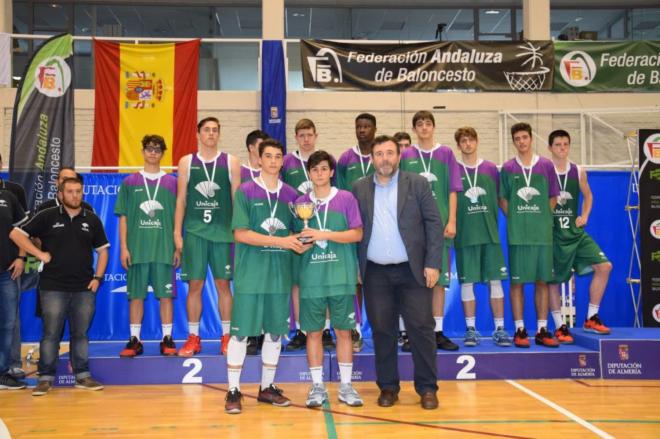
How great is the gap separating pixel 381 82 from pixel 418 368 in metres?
5.87

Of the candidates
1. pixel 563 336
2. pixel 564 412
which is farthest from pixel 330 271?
pixel 563 336

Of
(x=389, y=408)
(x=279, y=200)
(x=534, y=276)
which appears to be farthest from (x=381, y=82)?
(x=389, y=408)

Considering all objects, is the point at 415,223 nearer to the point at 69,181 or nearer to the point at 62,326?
the point at 69,181

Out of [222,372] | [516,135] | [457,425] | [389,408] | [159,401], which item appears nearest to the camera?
[457,425]

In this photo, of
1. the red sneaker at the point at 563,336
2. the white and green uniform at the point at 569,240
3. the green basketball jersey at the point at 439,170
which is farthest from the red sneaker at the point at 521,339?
the green basketball jersey at the point at 439,170

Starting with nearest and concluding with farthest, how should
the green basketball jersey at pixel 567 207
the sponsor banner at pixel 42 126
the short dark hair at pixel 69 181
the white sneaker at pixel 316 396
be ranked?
the white sneaker at pixel 316 396 → the short dark hair at pixel 69 181 → the green basketball jersey at pixel 567 207 → the sponsor banner at pixel 42 126

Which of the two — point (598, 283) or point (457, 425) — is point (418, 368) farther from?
point (598, 283)

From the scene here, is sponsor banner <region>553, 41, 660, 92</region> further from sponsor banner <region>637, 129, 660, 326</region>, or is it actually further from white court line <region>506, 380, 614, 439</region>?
white court line <region>506, 380, 614, 439</region>

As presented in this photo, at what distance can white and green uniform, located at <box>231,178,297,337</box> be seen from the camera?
177 inches

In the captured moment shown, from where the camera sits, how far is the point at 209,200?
554 cm

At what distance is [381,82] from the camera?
9586 millimetres

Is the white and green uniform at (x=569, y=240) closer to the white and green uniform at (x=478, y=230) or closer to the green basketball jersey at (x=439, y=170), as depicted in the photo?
the white and green uniform at (x=478, y=230)

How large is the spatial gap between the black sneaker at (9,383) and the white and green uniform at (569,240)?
16.3ft

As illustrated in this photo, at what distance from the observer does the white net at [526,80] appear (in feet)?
31.8
